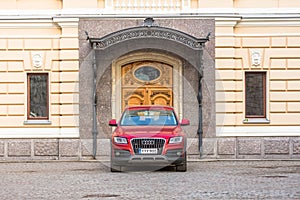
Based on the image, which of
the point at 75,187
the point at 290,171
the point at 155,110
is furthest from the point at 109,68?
the point at 75,187

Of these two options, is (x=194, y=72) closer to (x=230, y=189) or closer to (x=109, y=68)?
(x=109, y=68)

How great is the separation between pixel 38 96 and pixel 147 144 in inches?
280

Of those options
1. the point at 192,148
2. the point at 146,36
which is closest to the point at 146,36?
the point at 146,36

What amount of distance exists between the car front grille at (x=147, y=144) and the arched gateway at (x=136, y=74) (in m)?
5.52

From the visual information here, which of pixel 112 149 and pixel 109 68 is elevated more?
pixel 109 68

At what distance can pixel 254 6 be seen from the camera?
2706 cm

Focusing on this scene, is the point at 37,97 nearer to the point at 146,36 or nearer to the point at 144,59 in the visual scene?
the point at 144,59

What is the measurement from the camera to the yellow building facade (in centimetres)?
2675

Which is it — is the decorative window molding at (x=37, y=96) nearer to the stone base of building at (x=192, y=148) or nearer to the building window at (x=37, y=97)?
the building window at (x=37, y=97)

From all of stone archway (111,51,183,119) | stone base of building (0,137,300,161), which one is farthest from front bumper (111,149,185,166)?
stone archway (111,51,183,119)

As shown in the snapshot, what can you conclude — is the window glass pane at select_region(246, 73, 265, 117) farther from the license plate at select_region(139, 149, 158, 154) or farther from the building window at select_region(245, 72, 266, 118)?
the license plate at select_region(139, 149, 158, 154)

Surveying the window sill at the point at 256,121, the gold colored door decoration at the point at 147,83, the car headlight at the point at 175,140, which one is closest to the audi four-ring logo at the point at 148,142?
the car headlight at the point at 175,140

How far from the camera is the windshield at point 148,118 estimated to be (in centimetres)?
2239

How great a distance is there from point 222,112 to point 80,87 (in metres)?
4.44
